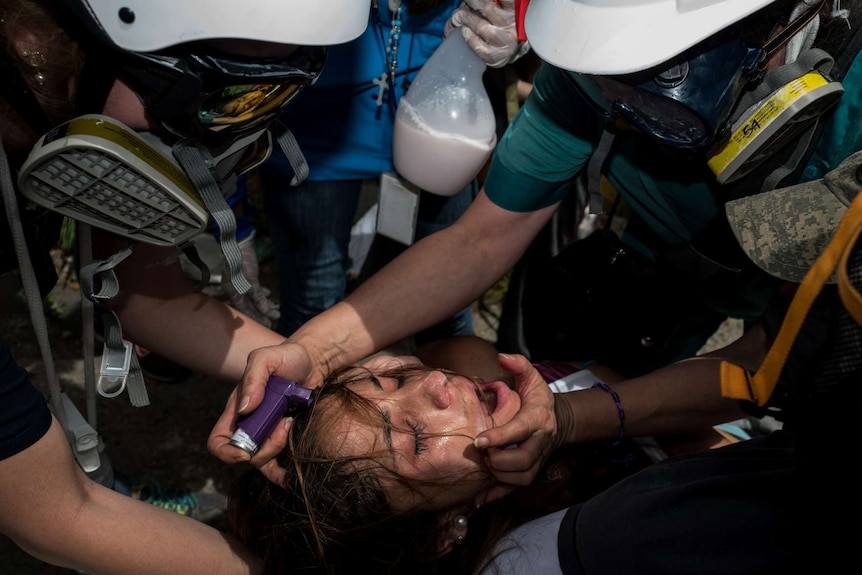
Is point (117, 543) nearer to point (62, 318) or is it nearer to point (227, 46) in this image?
point (227, 46)

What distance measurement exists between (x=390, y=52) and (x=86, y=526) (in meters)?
1.85

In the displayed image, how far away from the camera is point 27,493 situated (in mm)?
1598

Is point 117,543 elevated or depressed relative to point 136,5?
depressed

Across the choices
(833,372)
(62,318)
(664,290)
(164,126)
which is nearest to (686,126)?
(664,290)

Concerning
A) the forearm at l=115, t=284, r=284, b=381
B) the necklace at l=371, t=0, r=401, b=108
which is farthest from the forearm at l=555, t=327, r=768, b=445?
the necklace at l=371, t=0, r=401, b=108

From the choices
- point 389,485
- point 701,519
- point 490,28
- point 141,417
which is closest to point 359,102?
point 490,28

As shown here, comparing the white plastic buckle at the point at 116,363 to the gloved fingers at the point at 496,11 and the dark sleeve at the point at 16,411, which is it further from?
the gloved fingers at the point at 496,11

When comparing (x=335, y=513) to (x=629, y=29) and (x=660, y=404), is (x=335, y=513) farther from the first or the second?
(x=629, y=29)

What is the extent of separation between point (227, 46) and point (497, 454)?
4.07 feet

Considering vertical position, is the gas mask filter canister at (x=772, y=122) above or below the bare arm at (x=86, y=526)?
above

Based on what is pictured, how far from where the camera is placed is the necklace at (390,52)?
8.34ft

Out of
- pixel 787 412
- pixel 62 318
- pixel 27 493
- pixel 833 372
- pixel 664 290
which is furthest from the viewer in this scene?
pixel 62 318

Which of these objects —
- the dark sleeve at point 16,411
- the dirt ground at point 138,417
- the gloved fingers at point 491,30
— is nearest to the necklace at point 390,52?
the gloved fingers at point 491,30

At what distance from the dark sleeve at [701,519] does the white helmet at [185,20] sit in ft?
4.37
